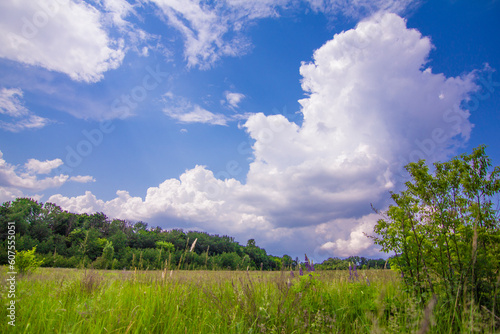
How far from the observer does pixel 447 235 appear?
4945 millimetres

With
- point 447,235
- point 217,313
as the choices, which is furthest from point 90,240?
point 447,235

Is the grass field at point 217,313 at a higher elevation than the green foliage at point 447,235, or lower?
lower

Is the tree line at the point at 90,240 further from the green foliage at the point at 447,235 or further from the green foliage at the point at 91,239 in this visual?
the green foliage at the point at 447,235

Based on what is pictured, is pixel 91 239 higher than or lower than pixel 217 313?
higher

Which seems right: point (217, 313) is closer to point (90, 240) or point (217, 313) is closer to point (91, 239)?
point (90, 240)

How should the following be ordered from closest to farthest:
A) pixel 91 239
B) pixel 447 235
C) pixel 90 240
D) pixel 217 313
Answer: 1. pixel 217 313
2. pixel 447 235
3. pixel 90 240
4. pixel 91 239

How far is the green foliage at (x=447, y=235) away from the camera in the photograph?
4.35 metres

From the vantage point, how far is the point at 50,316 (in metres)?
3.32

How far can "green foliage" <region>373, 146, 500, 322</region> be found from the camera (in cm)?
435

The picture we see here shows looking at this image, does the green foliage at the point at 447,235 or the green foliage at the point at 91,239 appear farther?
the green foliage at the point at 91,239

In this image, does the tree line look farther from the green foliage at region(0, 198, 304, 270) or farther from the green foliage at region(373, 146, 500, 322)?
the green foliage at region(373, 146, 500, 322)

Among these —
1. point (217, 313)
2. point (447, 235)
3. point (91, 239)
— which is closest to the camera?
point (217, 313)

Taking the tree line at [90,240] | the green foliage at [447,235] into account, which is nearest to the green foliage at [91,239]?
the tree line at [90,240]

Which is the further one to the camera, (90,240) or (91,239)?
(91,239)
